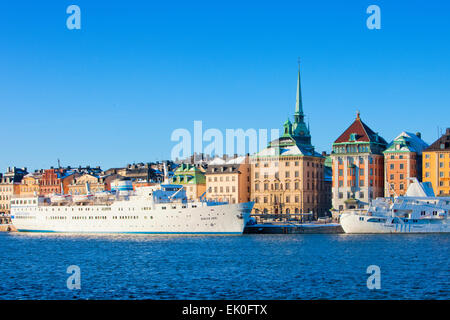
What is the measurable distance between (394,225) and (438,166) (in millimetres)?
22615

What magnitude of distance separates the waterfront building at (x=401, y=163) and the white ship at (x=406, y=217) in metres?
20.7

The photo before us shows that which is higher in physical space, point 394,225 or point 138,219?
point 138,219

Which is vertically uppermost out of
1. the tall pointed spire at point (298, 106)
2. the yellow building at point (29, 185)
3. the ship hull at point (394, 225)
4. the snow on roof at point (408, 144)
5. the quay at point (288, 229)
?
the tall pointed spire at point (298, 106)

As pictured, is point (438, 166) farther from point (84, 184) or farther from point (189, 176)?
point (84, 184)

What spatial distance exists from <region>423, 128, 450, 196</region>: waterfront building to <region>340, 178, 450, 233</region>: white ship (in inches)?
689

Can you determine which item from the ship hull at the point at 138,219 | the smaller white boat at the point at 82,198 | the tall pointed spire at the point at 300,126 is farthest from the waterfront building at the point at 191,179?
the ship hull at the point at 138,219

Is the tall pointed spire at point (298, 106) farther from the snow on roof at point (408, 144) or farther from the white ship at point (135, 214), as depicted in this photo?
the white ship at point (135, 214)

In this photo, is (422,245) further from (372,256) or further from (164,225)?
(164,225)

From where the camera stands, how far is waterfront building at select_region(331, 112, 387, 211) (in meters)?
118

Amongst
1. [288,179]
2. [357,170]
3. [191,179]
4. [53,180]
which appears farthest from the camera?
[53,180]

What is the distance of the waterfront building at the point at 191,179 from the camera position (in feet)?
453

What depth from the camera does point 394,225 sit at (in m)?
92.4

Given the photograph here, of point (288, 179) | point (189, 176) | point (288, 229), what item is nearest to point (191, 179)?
point (189, 176)

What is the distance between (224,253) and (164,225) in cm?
3619
